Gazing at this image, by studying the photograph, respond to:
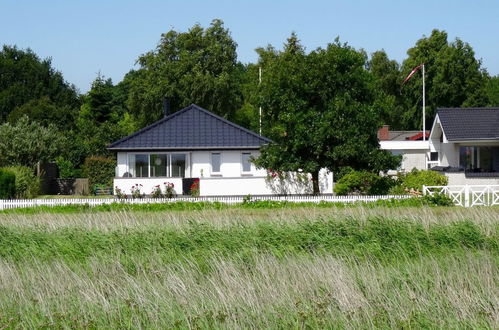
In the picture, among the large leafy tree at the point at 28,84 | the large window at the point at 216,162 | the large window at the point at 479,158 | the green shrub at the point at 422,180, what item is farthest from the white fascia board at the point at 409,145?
the large leafy tree at the point at 28,84

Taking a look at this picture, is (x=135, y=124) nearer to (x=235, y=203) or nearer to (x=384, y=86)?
(x=384, y=86)

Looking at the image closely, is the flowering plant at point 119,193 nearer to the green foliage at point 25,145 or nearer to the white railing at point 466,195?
the green foliage at point 25,145

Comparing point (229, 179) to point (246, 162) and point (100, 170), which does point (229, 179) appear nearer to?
point (246, 162)

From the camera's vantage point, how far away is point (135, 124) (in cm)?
6288

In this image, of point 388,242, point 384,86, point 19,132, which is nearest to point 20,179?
point 19,132

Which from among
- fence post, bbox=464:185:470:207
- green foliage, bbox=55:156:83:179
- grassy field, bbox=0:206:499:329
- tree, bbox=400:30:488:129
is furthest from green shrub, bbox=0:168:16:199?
tree, bbox=400:30:488:129

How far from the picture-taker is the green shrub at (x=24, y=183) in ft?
112

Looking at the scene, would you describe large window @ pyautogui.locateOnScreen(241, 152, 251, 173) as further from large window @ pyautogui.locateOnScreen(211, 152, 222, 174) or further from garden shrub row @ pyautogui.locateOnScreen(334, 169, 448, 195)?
garden shrub row @ pyautogui.locateOnScreen(334, 169, 448, 195)

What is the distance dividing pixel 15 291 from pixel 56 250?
3.89 metres

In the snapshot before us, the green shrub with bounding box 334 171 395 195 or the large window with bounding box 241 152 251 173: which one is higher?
the large window with bounding box 241 152 251 173

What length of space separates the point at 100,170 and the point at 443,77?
37216mm

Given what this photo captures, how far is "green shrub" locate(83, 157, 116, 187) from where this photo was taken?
42.2 m

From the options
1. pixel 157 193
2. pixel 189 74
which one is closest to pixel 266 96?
pixel 157 193

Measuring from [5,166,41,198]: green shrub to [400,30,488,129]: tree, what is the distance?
42819 millimetres
